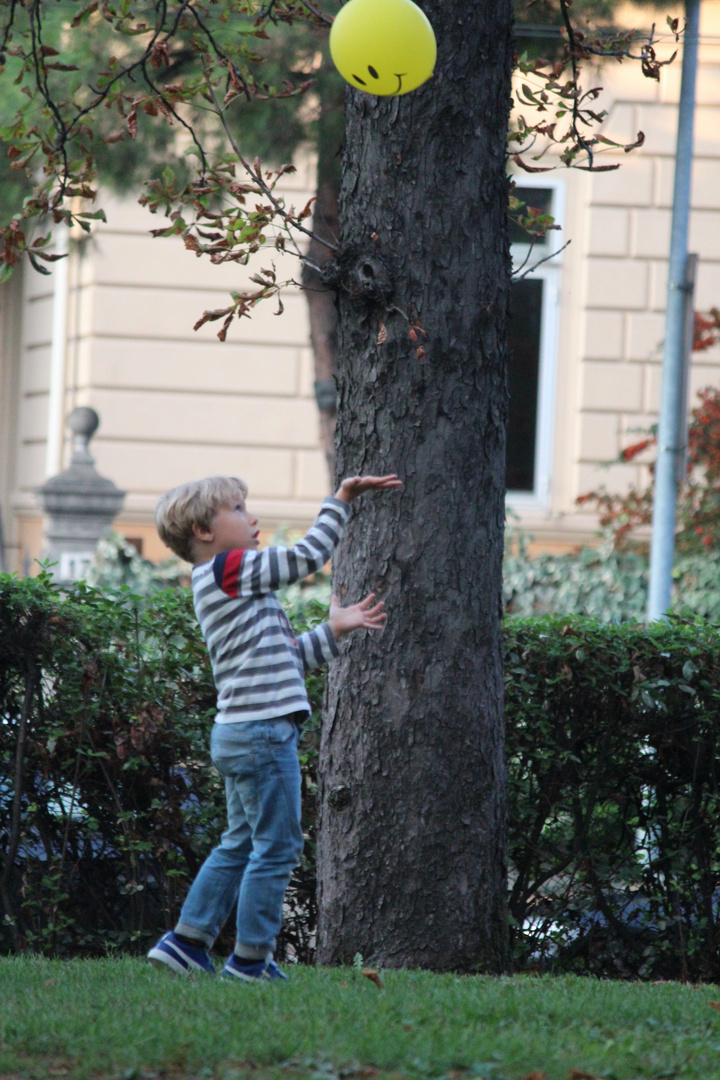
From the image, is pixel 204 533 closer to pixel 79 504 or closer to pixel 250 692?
pixel 250 692

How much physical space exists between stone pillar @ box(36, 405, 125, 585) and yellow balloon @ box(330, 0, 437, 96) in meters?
9.21

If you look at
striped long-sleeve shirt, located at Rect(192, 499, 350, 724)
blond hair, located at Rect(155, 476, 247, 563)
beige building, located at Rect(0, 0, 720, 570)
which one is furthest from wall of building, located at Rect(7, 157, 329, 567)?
striped long-sleeve shirt, located at Rect(192, 499, 350, 724)

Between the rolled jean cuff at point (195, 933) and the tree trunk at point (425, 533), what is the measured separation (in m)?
0.49

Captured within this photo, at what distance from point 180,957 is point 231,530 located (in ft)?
4.35

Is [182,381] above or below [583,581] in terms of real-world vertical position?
Answer: above

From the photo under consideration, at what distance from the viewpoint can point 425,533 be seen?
14.3 ft

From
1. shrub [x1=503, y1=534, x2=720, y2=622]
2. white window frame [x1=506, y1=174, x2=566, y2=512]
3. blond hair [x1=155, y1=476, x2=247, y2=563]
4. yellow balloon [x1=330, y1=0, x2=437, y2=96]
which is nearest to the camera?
yellow balloon [x1=330, y1=0, x2=437, y2=96]

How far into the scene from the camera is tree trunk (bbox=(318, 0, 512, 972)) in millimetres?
4285

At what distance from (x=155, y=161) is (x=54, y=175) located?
217 inches

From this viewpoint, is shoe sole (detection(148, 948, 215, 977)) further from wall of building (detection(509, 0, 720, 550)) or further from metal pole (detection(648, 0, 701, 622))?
wall of building (detection(509, 0, 720, 550))

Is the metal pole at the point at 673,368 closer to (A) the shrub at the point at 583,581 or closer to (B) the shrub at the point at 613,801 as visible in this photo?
(A) the shrub at the point at 583,581

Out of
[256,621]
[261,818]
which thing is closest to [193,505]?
[256,621]

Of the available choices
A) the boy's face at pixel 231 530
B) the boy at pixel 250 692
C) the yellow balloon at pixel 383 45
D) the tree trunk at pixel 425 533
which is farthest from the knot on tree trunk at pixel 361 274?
the boy's face at pixel 231 530

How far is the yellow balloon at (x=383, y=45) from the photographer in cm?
389
